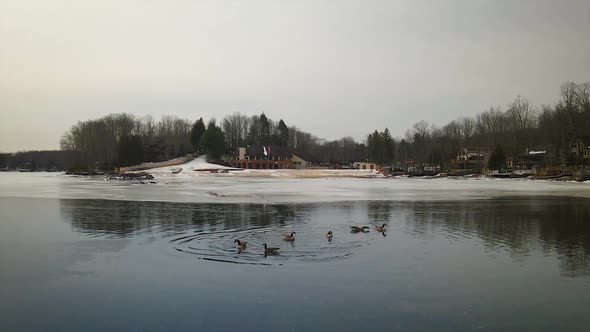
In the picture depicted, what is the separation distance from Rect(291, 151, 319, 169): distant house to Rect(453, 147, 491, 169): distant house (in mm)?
38345

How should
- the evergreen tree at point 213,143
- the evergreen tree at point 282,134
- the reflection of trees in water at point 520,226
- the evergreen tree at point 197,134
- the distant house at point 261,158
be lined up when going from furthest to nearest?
the evergreen tree at point 282,134, the evergreen tree at point 197,134, the distant house at point 261,158, the evergreen tree at point 213,143, the reflection of trees in water at point 520,226

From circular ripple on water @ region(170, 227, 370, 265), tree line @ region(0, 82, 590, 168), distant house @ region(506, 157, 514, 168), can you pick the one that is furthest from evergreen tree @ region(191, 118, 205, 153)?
circular ripple on water @ region(170, 227, 370, 265)

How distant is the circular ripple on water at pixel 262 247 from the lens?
12.9 meters

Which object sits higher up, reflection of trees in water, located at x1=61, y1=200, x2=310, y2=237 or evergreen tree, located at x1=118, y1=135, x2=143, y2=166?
evergreen tree, located at x1=118, y1=135, x2=143, y2=166

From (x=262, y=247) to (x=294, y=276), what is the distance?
3.63m

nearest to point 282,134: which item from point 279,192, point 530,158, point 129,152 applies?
point 129,152

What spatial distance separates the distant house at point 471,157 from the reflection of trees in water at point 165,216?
3722 inches

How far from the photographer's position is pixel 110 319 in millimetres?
8141

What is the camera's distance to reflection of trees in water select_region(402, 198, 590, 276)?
13914 millimetres

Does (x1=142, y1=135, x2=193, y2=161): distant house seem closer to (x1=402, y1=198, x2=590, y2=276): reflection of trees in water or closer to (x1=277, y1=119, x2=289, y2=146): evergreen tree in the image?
(x1=277, y1=119, x2=289, y2=146): evergreen tree

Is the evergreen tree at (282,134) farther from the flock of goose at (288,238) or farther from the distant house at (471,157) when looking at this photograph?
the flock of goose at (288,238)

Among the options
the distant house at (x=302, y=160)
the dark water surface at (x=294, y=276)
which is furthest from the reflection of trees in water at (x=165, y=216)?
the distant house at (x=302, y=160)

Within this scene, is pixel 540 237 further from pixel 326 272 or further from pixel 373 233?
pixel 326 272

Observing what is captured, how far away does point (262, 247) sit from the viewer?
14.4 m
